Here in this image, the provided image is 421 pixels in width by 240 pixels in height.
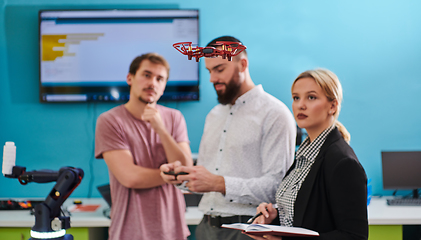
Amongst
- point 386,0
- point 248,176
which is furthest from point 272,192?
point 386,0

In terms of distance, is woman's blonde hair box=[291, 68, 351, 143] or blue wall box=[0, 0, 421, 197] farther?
blue wall box=[0, 0, 421, 197]

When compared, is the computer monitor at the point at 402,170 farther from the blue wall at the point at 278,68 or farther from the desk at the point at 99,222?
the desk at the point at 99,222

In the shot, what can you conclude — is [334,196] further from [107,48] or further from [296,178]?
[107,48]

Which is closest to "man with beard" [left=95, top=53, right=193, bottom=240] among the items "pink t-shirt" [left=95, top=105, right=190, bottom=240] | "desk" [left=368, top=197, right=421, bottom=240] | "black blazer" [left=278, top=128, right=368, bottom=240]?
"pink t-shirt" [left=95, top=105, right=190, bottom=240]

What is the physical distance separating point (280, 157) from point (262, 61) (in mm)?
1548

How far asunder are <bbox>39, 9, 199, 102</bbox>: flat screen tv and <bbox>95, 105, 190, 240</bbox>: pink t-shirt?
38.2 inches

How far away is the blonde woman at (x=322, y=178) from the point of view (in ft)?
3.58

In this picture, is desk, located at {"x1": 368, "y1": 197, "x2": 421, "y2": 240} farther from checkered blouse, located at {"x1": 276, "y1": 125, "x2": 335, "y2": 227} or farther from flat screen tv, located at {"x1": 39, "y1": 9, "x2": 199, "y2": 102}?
flat screen tv, located at {"x1": 39, "y1": 9, "x2": 199, "y2": 102}

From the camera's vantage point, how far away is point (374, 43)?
2.91 m

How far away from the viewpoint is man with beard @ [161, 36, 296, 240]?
4.96 ft

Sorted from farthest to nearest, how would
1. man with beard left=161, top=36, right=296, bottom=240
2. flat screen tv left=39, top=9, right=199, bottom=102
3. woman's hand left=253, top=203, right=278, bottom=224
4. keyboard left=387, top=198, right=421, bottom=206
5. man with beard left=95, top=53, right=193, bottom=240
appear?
flat screen tv left=39, top=9, right=199, bottom=102 → keyboard left=387, top=198, right=421, bottom=206 → man with beard left=95, top=53, right=193, bottom=240 → man with beard left=161, top=36, right=296, bottom=240 → woman's hand left=253, top=203, right=278, bottom=224

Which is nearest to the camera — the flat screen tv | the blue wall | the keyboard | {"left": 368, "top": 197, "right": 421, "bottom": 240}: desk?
{"left": 368, "top": 197, "right": 421, "bottom": 240}: desk

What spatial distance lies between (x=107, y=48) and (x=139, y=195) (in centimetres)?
148

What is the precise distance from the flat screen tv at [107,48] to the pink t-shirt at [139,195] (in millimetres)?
970
